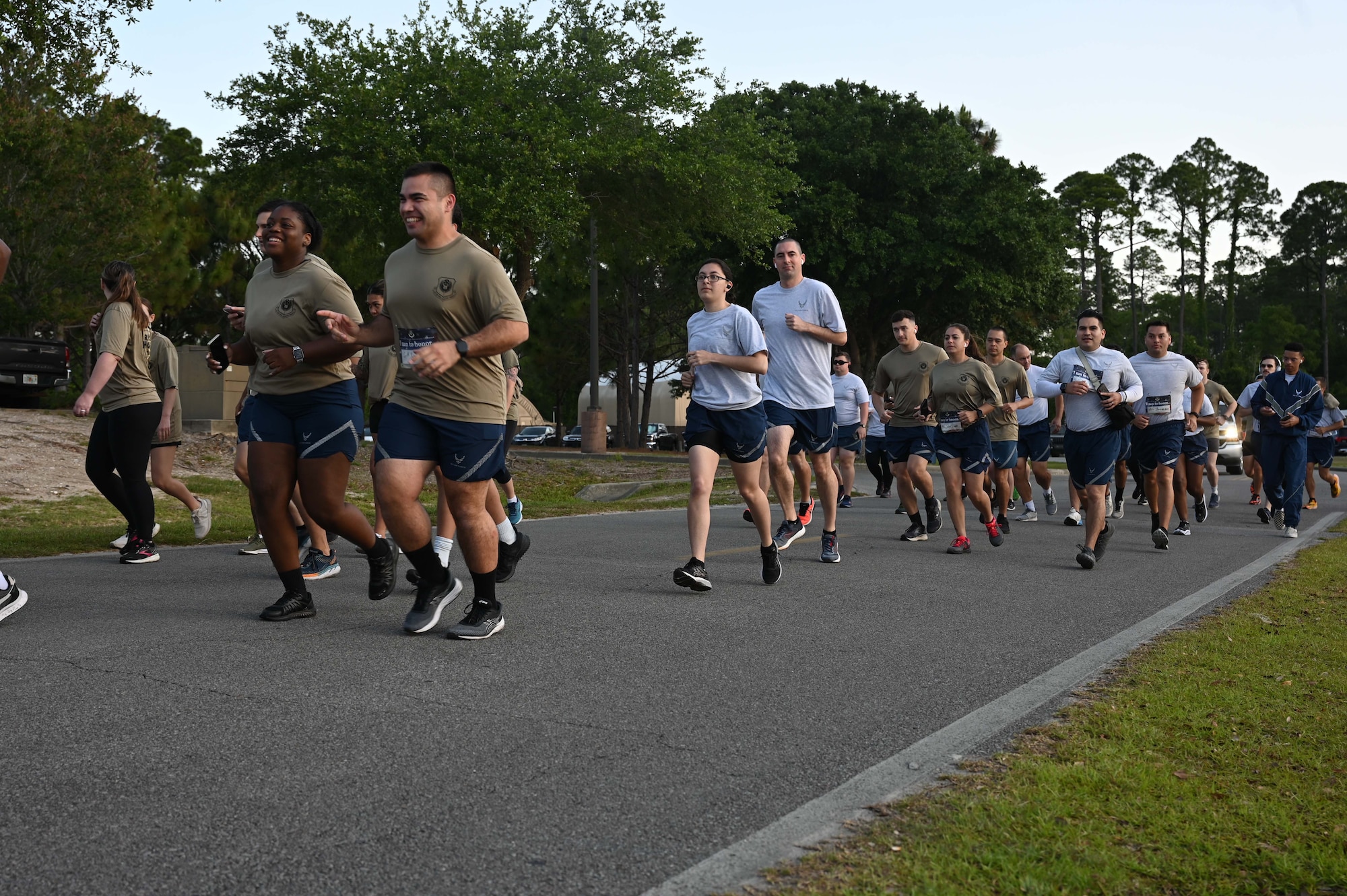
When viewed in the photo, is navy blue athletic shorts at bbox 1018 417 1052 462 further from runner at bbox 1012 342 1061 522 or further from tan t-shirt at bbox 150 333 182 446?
tan t-shirt at bbox 150 333 182 446

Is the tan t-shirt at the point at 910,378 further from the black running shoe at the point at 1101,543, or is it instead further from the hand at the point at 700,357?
the hand at the point at 700,357

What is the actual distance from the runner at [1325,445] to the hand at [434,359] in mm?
13189

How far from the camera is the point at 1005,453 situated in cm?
1328

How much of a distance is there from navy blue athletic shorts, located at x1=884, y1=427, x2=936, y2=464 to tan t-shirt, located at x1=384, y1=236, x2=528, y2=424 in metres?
6.72

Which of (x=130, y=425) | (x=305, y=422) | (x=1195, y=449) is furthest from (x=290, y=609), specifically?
(x=1195, y=449)

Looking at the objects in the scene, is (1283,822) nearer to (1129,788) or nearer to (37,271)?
(1129,788)

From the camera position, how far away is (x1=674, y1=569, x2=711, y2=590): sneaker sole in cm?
743

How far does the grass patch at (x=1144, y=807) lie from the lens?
9.30ft

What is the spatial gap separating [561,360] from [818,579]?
1805 inches

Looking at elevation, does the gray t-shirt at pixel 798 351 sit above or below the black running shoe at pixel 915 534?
above

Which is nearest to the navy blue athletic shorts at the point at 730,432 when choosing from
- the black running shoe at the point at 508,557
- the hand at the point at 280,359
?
the black running shoe at the point at 508,557

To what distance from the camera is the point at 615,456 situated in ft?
106

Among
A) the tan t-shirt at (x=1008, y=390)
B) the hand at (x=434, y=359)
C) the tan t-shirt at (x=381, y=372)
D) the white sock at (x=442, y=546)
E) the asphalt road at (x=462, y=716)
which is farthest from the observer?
the tan t-shirt at (x=1008, y=390)

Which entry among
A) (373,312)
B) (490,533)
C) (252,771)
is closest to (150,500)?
(373,312)
